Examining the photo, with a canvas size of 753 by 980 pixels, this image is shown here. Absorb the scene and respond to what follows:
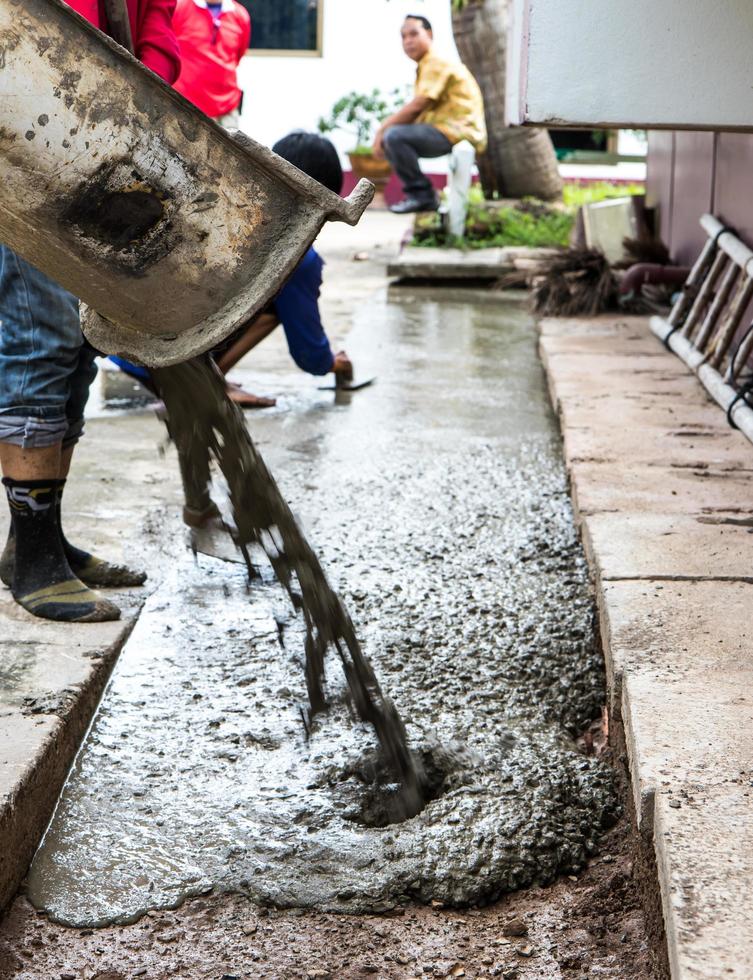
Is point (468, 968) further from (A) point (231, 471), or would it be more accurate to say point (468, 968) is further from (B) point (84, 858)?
(A) point (231, 471)

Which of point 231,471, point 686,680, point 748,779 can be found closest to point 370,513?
point 231,471

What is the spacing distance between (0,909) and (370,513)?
70.6 inches

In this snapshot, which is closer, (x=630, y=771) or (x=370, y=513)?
(x=630, y=771)

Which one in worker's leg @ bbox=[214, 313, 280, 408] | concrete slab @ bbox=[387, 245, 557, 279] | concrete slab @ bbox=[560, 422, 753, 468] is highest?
worker's leg @ bbox=[214, 313, 280, 408]

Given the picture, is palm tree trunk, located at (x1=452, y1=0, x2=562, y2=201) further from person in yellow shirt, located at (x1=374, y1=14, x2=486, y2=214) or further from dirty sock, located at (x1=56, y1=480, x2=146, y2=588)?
dirty sock, located at (x1=56, y1=480, x2=146, y2=588)

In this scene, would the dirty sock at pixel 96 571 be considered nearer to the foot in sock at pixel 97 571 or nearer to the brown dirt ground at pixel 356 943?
the foot in sock at pixel 97 571

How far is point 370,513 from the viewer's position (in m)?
Result: 3.28

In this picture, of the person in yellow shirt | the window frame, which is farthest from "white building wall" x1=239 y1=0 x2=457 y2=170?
the person in yellow shirt

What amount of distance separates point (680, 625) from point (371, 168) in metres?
12.0

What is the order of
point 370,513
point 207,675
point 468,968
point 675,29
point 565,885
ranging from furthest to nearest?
point 370,513, point 675,29, point 207,675, point 565,885, point 468,968

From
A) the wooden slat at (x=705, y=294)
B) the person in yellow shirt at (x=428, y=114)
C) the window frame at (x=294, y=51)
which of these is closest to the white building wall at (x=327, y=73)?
the window frame at (x=294, y=51)

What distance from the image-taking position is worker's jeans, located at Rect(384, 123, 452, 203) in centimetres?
859

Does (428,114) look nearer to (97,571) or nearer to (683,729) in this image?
(97,571)

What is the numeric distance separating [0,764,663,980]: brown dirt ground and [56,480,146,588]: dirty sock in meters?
1.03
